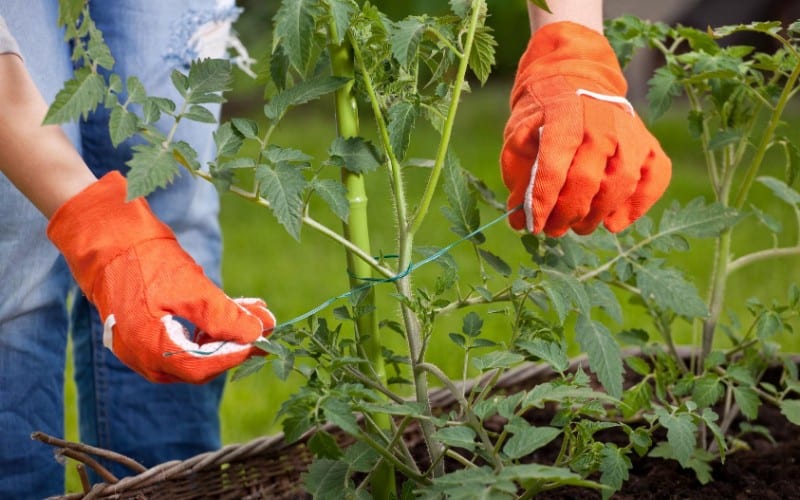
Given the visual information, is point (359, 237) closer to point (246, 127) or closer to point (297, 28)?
point (246, 127)

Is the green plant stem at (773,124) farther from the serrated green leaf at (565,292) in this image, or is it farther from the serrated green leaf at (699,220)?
the serrated green leaf at (565,292)

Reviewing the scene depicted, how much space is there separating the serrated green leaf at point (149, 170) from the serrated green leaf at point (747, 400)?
87 cm

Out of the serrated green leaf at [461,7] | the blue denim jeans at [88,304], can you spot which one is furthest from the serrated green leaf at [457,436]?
the blue denim jeans at [88,304]

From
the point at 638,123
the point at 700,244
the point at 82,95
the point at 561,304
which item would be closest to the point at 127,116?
the point at 82,95

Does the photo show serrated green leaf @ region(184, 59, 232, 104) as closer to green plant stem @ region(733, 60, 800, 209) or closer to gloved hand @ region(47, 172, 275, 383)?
Result: gloved hand @ region(47, 172, 275, 383)

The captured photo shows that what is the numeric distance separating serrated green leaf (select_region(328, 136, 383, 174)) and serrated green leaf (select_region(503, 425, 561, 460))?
35cm

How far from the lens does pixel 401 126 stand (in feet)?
3.69

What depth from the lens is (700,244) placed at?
10.8 feet

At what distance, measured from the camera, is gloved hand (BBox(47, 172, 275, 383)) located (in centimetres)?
116

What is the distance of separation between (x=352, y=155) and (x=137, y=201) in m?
0.28

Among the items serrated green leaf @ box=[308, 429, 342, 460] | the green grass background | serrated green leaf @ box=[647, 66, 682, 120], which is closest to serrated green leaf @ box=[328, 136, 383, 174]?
serrated green leaf @ box=[308, 429, 342, 460]

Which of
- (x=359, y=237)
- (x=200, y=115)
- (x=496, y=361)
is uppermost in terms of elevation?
(x=200, y=115)

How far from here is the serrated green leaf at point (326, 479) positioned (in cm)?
116

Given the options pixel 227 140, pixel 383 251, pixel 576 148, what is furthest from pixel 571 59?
pixel 383 251
